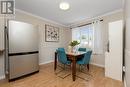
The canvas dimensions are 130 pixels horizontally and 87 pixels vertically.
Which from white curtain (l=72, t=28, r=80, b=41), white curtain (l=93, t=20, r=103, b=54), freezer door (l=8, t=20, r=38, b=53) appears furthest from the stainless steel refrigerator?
white curtain (l=72, t=28, r=80, b=41)

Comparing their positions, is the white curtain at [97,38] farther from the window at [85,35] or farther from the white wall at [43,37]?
the white wall at [43,37]

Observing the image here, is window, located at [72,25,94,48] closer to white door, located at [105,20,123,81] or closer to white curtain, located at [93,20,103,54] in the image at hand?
white curtain, located at [93,20,103,54]

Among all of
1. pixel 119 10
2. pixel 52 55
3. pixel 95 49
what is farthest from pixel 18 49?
pixel 119 10

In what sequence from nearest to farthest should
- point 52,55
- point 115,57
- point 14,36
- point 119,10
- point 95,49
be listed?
point 14,36, point 115,57, point 119,10, point 95,49, point 52,55

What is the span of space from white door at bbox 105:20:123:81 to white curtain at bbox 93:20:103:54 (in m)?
1.15

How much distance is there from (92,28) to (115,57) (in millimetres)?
1952

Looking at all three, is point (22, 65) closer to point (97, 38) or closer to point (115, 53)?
point (115, 53)

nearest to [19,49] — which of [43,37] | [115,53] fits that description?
[43,37]

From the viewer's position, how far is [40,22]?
4.15m

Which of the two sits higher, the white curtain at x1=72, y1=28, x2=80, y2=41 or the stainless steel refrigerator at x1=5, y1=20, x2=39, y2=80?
the white curtain at x1=72, y1=28, x2=80, y2=41

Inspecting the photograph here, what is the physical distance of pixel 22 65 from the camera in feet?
8.53

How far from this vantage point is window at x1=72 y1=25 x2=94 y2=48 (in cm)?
439

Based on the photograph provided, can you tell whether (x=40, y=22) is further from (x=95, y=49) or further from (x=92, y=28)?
(x=95, y=49)

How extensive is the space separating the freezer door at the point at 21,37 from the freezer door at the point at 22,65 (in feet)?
0.67
